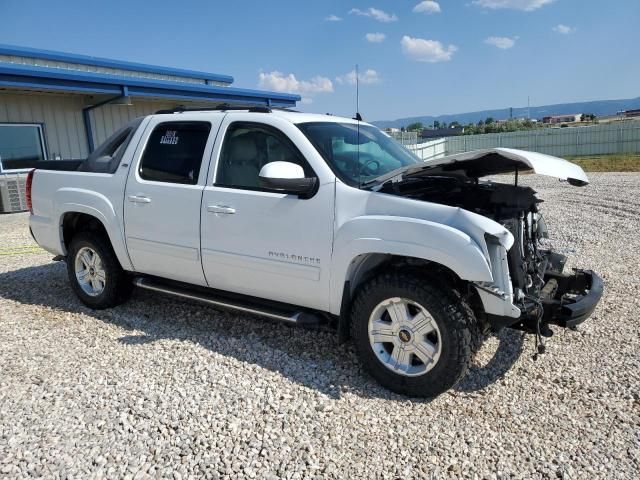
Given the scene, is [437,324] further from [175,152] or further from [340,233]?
[175,152]

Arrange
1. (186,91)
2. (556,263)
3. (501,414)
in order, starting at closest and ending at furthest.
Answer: (501,414)
(556,263)
(186,91)

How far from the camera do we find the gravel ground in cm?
280

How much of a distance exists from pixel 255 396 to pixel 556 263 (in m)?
2.73

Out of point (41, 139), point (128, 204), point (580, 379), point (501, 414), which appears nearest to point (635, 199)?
point (580, 379)

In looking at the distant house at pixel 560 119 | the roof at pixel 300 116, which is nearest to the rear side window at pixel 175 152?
the roof at pixel 300 116

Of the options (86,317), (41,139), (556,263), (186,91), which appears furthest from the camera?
(186,91)

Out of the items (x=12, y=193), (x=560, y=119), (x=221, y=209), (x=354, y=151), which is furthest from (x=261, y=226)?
(x=560, y=119)

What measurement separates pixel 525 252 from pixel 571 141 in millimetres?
27355

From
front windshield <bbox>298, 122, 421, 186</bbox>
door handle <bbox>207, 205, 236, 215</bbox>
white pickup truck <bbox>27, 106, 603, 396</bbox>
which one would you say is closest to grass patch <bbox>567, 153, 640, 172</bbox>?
white pickup truck <bbox>27, 106, 603, 396</bbox>

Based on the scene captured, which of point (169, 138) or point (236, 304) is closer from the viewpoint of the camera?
point (236, 304)

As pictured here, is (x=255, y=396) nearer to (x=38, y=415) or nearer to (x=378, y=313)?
(x=378, y=313)

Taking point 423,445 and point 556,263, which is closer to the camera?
point 423,445

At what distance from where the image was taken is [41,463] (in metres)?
2.84

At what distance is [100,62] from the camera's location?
16.8 meters
